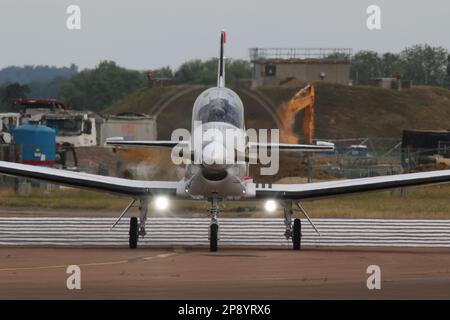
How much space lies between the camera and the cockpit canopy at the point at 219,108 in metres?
19.6

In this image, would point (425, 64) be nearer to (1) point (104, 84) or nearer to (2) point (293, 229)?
(1) point (104, 84)

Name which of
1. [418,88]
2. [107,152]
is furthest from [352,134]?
[107,152]

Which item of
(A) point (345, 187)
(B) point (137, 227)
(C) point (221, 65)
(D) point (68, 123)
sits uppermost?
(C) point (221, 65)

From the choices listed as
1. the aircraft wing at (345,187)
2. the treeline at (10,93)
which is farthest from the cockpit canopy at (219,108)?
the treeline at (10,93)

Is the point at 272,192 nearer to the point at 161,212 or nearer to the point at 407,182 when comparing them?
the point at 407,182

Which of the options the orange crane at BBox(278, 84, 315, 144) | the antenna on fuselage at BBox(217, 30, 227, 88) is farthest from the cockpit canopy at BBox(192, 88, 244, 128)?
the orange crane at BBox(278, 84, 315, 144)

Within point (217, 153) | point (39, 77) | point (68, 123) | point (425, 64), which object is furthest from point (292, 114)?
point (39, 77)

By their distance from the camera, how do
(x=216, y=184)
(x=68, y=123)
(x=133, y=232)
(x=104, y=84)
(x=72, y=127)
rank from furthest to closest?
(x=104, y=84)
(x=72, y=127)
(x=68, y=123)
(x=133, y=232)
(x=216, y=184)

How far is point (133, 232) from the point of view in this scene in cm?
2055

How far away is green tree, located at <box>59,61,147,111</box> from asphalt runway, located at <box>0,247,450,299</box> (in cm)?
5187

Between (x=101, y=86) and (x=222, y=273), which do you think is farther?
(x=101, y=86)

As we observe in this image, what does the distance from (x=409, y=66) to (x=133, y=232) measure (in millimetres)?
→ 70426

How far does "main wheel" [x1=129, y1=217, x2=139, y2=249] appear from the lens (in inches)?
808
